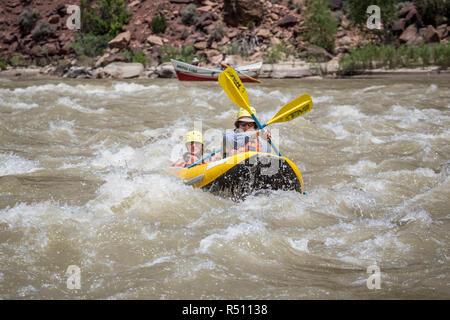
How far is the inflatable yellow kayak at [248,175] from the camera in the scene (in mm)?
3998

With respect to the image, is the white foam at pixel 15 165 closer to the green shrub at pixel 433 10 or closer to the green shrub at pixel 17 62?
the green shrub at pixel 433 10

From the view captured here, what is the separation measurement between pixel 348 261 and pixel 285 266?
43 centimetres

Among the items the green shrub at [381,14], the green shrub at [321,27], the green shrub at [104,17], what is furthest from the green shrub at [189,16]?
the green shrub at [381,14]

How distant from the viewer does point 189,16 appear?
25.5 meters

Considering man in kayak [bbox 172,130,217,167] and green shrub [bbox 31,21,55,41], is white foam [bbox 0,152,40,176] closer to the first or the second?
man in kayak [bbox 172,130,217,167]

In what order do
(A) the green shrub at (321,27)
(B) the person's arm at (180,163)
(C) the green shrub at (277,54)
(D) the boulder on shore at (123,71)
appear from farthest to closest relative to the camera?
(A) the green shrub at (321,27), (C) the green shrub at (277,54), (D) the boulder on shore at (123,71), (B) the person's arm at (180,163)

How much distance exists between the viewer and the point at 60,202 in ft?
13.6

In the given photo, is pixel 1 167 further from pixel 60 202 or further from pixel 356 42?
pixel 356 42

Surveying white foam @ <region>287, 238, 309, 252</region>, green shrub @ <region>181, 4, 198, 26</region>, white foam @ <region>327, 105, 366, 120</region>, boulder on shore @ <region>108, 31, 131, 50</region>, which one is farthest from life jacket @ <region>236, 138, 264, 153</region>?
green shrub @ <region>181, 4, 198, 26</region>

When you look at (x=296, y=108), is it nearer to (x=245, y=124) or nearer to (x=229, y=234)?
(x=245, y=124)

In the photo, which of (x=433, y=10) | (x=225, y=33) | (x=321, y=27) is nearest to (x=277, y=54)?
(x=321, y=27)

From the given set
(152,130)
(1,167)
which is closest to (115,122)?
(152,130)

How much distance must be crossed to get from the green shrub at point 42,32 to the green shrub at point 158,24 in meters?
6.90
